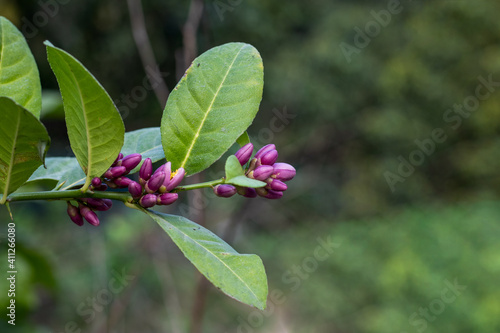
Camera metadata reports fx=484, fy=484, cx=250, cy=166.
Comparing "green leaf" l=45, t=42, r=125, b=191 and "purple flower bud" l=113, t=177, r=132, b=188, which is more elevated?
"green leaf" l=45, t=42, r=125, b=191

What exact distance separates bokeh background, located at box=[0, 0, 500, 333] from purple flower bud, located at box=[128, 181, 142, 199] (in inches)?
47.9

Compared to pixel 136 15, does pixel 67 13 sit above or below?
below

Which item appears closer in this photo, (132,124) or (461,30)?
(132,124)

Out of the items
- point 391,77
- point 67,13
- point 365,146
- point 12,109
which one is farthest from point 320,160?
point 12,109

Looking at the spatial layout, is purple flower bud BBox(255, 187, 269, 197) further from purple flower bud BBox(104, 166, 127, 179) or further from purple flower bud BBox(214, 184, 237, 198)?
purple flower bud BBox(104, 166, 127, 179)

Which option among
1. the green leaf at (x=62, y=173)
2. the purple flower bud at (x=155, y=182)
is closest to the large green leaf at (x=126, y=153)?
the green leaf at (x=62, y=173)

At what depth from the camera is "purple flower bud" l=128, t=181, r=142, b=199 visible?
61 centimetres

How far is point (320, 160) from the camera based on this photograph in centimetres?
932

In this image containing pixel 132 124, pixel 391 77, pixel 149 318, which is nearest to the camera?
pixel 149 318

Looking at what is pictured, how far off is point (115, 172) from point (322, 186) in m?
9.51

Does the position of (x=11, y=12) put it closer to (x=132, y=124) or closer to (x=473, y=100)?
(x=132, y=124)

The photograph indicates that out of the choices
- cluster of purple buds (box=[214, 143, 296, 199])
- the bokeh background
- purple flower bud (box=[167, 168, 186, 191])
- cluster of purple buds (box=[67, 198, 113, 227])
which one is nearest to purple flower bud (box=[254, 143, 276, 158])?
cluster of purple buds (box=[214, 143, 296, 199])

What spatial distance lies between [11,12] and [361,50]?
23.9 ft

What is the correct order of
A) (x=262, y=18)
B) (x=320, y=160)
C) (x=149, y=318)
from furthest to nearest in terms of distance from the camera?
(x=320, y=160), (x=262, y=18), (x=149, y=318)
